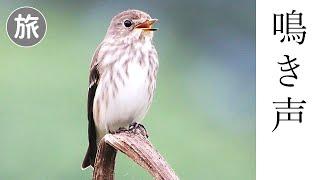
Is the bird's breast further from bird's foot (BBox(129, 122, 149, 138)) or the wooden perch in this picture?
the wooden perch

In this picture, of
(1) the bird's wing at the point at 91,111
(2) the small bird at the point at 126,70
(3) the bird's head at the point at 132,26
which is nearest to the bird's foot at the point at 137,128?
(2) the small bird at the point at 126,70

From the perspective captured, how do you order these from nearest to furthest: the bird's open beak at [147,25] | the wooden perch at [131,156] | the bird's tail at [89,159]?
1. the wooden perch at [131,156]
2. the bird's open beak at [147,25]
3. the bird's tail at [89,159]

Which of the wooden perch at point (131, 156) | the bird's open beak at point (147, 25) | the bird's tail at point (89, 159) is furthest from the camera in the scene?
the bird's tail at point (89, 159)

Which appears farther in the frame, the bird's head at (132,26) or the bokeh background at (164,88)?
the bokeh background at (164,88)

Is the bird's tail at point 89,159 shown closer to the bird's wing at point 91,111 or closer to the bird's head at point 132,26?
the bird's wing at point 91,111

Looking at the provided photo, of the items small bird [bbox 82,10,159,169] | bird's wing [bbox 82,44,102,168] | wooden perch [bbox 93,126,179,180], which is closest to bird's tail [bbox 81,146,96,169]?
bird's wing [bbox 82,44,102,168]

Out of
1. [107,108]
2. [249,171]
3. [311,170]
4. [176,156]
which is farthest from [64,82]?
[311,170]

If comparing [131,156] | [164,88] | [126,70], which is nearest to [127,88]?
[126,70]

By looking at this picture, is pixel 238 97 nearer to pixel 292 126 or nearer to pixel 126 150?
pixel 292 126
